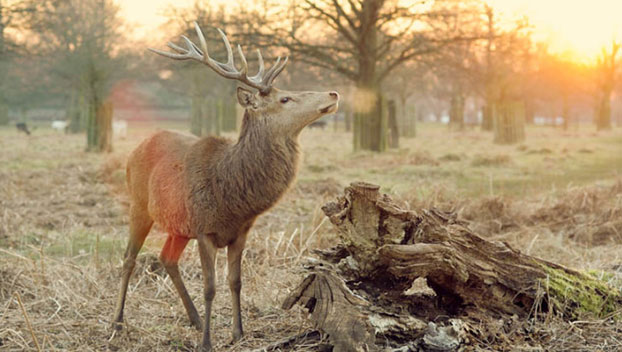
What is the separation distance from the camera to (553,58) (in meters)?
40.2

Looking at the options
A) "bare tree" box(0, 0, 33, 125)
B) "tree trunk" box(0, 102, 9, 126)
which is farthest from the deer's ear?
"tree trunk" box(0, 102, 9, 126)

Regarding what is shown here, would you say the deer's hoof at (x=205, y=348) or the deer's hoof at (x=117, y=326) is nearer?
the deer's hoof at (x=205, y=348)

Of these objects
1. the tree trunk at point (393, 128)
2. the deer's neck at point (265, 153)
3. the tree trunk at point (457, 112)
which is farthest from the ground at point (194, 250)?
the tree trunk at point (457, 112)

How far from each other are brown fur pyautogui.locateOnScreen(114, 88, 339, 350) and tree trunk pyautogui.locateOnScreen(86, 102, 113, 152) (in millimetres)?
15902

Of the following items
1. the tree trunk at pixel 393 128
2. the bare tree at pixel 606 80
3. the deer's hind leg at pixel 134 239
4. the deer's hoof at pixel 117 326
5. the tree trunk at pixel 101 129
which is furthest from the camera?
the bare tree at pixel 606 80

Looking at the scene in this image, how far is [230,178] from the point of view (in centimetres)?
400

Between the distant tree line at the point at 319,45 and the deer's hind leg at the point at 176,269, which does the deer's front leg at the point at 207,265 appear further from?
the distant tree line at the point at 319,45

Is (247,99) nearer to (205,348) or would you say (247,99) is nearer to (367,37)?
(205,348)

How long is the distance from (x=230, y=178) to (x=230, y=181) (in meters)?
0.02

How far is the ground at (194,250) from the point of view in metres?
4.07

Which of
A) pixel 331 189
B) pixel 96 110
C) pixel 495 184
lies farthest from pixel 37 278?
pixel 96 110

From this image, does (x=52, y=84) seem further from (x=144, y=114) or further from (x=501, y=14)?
(x=501, y=14)

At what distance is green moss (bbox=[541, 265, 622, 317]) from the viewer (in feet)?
13.1

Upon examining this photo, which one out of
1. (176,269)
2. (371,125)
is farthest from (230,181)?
(371,125)
